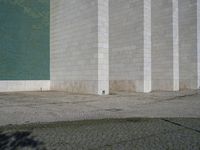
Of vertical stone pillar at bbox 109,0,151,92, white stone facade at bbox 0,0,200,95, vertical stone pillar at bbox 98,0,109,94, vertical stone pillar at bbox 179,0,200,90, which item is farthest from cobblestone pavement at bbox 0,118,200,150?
vertical stone pillar at bbox 179,0,200,90

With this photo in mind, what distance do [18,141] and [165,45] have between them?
14863mm

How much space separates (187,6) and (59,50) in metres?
11.0

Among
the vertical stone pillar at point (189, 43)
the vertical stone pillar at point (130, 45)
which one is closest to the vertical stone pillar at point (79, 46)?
the vertical stone pillar at point (130, 45)

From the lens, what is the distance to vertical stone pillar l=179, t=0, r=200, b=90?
19.0m

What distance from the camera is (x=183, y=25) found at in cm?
2005

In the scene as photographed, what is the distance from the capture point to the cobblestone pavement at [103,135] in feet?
13.9

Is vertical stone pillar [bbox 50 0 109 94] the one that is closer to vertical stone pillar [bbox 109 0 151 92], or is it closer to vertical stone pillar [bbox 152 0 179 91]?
vertical stone pillar [bbox 109 0 151 92]

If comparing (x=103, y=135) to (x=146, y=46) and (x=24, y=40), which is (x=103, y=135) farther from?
(x=24, y=40)

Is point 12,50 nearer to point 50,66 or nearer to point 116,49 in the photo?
point 50,66

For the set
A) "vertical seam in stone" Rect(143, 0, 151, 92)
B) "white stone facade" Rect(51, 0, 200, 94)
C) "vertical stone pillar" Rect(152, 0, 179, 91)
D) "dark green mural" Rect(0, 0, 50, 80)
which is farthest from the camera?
"vertical stone pillar" Rect(152, 0, 179, 91)

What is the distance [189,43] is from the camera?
19.5m

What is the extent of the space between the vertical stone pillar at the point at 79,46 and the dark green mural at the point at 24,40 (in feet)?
2.08

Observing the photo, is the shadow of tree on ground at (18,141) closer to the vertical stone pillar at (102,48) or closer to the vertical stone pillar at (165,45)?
the vertical stone pillar at (102,48)

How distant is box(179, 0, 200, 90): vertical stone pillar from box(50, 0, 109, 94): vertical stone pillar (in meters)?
8.84
